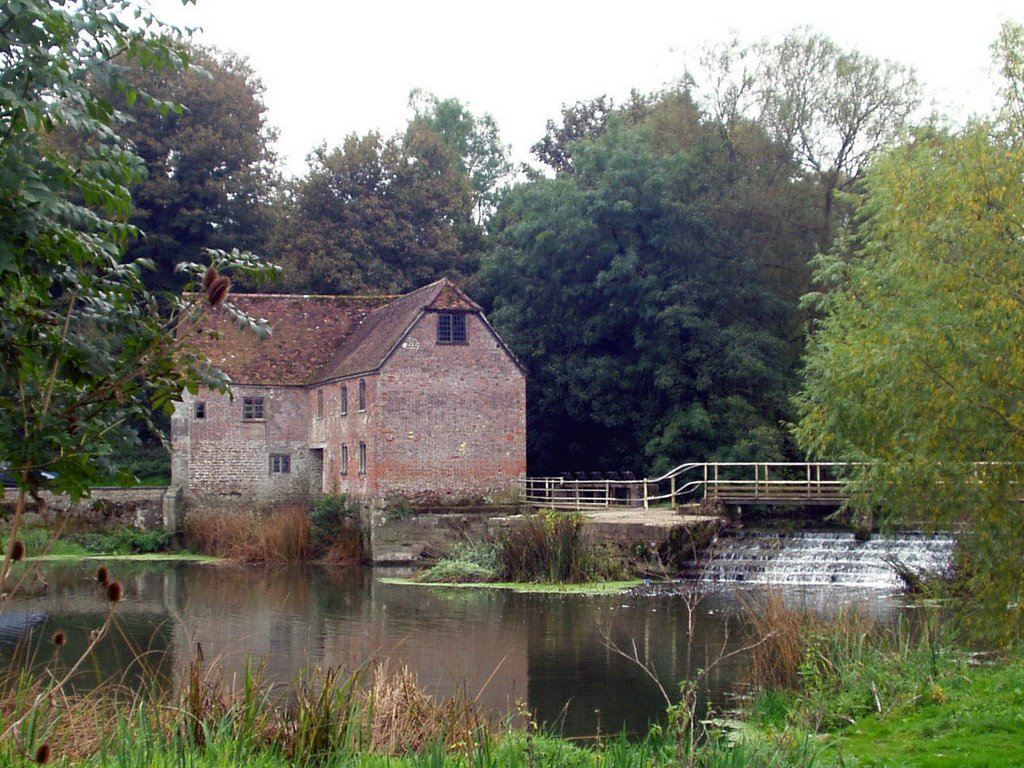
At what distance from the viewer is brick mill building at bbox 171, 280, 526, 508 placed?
118 feet

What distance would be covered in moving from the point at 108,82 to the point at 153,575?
26.8 meters

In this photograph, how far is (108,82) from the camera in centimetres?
544

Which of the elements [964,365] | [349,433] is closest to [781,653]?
[964,365]

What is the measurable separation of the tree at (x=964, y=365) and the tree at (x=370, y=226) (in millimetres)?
38662

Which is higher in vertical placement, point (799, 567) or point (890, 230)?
point (890, 230)

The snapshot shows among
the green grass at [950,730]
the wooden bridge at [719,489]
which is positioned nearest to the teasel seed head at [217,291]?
the green grass at [950,730]

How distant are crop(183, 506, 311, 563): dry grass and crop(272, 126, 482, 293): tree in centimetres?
1553

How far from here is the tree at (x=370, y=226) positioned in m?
50.2

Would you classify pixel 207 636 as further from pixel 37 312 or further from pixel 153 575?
pixel 37 312

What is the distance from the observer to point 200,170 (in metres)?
48.3

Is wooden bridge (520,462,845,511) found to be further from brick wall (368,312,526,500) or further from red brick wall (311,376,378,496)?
red brick wall (311,376,378,496)

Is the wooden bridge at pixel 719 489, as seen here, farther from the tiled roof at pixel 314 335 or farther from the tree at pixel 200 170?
the tree at pixel 200 170

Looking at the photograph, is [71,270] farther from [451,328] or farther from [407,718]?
[451,328]

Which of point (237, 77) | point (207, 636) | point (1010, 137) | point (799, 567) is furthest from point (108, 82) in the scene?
point (237, 77)
